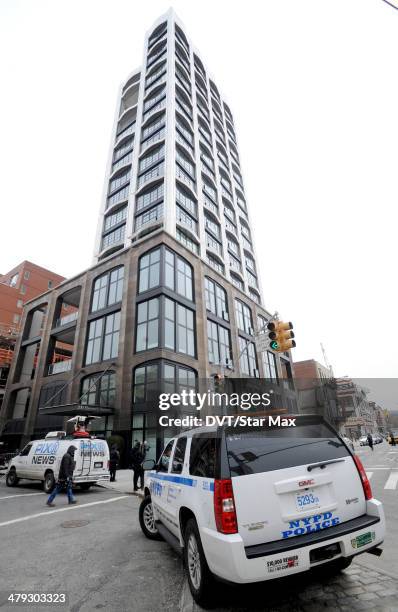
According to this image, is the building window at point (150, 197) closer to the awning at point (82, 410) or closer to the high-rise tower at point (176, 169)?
the high-rise tower at point (176, 169)

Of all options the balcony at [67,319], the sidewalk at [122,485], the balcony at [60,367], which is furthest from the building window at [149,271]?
the sidewalk at [122,485]

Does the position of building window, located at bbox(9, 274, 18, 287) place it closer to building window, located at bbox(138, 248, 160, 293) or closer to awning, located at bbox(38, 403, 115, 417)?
building window, located at bbox(138, 248, 160, 293)

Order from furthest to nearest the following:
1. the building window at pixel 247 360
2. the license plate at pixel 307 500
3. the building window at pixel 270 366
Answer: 1. the building window at pixel 270 366
2. the building window at pixel 247 360
3. the license plate at pixel 307 500

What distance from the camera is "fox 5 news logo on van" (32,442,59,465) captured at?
42.4ft

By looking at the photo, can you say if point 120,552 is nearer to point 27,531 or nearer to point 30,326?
point 27,531

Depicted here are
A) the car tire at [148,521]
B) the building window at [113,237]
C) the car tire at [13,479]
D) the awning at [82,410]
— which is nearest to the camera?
the car tire at [148,521]

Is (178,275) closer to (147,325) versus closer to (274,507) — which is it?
(147,325)

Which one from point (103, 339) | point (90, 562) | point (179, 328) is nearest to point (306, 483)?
point (90, 562)

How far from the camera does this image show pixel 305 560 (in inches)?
119

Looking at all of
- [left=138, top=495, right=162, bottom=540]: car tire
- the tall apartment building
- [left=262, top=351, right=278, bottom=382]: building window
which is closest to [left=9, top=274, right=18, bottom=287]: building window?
the tall apartment building

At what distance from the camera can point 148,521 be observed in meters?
6.10

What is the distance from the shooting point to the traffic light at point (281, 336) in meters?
11.1

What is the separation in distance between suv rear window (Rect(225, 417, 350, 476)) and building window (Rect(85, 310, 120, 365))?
75.5ft

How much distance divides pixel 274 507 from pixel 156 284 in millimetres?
23170
